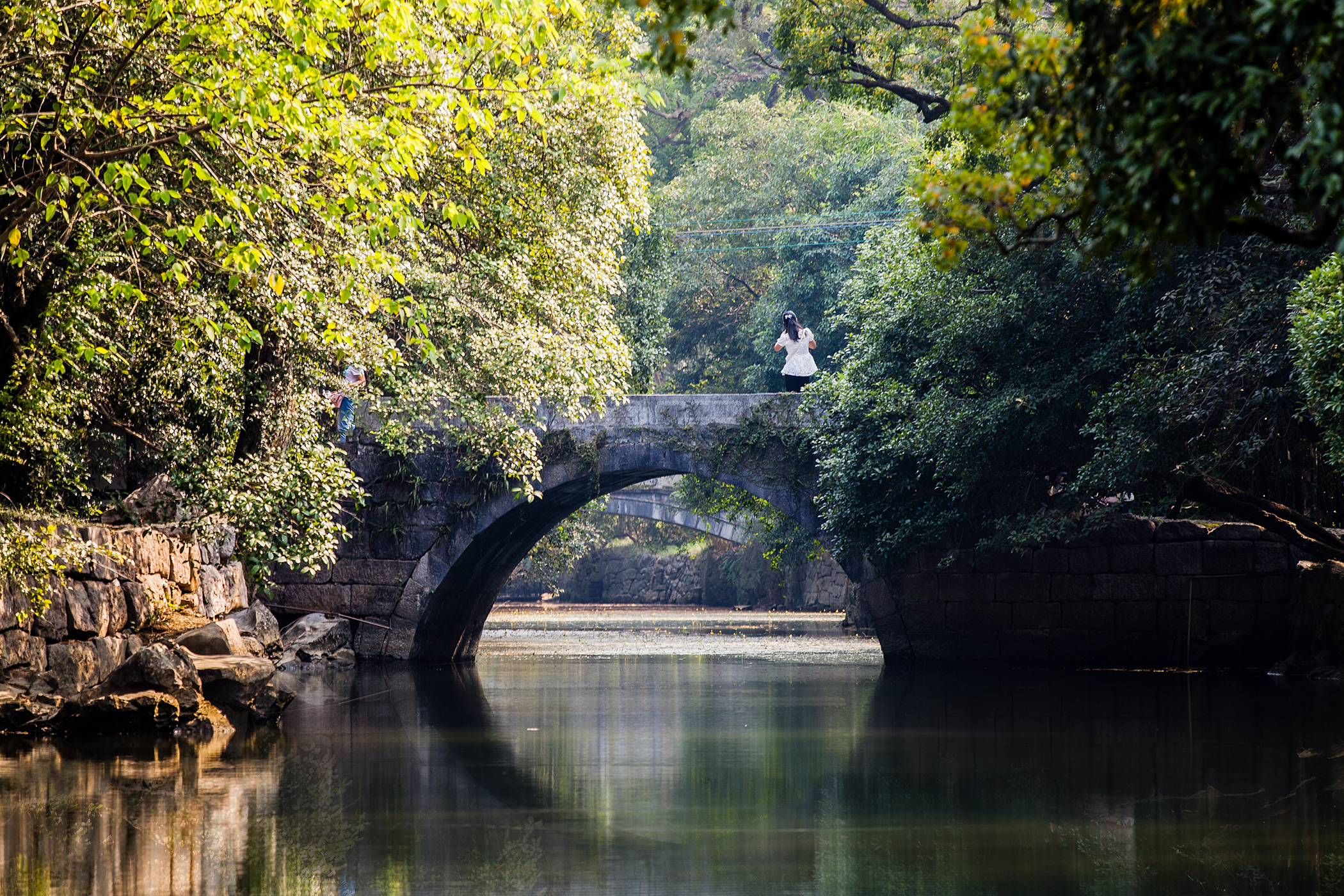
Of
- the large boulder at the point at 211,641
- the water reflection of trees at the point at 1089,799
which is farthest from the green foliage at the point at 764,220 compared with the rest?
the large boulder at the point at 211,641

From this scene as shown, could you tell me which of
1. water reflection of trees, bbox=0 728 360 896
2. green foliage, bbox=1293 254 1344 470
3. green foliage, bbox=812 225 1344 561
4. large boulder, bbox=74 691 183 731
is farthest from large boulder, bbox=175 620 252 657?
green foliage, bbox=1293 254 1344 470

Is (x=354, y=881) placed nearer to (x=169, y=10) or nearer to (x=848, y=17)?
(x=169, y=10)

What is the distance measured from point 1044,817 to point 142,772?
467cm

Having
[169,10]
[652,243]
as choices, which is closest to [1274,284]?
[169,10]

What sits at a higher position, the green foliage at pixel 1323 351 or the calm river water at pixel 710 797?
the green foliage at pixel 1323 351

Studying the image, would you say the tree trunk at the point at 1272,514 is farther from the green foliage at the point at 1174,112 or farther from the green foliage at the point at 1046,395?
the green foliage at the point at 1174,112

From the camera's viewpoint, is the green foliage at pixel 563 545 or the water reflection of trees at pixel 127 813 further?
the green foliage at pixel 563 545

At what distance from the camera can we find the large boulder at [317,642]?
586 inches

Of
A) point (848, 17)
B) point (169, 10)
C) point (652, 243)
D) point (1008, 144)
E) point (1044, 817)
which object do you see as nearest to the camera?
point (1008, 144)

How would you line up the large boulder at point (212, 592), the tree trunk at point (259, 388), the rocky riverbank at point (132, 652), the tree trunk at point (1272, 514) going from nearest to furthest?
the rocky riverbank at point (132, 652) < the tree trunk at point (259, 388) < the large boulder at point (212, 592) < the tree trunk at point (1272, 514)

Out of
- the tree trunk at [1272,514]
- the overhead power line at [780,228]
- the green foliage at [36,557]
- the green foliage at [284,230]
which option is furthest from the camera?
the overhead power line at [780,228]

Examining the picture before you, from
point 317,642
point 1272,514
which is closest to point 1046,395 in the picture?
point 1272,514

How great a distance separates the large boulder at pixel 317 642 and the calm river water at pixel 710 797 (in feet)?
12.4

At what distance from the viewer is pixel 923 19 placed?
41.9 ft
